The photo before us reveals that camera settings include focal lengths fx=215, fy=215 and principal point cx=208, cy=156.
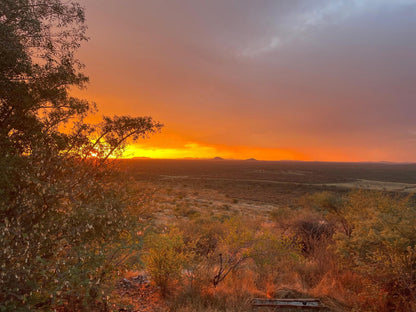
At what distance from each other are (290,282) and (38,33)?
32.9 ft

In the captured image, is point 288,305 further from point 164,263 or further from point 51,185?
point 51,185

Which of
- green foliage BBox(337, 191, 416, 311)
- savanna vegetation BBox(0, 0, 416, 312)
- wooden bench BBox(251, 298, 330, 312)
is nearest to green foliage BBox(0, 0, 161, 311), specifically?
savanna vegetation BBox(0, 0, 416, 312)

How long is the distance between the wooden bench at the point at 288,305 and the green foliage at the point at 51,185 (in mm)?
3641

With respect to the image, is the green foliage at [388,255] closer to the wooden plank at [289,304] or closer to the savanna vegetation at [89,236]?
the savanna vegetation at [89,236]

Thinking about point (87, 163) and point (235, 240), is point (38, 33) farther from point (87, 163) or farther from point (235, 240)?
→ point (235, 240)

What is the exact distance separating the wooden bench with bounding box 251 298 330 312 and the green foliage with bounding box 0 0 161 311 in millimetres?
3641

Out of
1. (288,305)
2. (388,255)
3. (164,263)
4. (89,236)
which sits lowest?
(288,305)

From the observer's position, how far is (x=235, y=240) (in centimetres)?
700

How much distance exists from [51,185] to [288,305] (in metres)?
6.15

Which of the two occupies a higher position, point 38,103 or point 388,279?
point 38,103

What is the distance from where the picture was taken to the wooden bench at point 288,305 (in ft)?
18.0

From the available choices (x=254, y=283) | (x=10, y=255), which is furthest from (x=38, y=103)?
(x=254, y=283)

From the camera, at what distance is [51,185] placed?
12.4 feet

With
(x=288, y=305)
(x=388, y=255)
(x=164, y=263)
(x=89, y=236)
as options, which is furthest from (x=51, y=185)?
(x=388, y=255)
